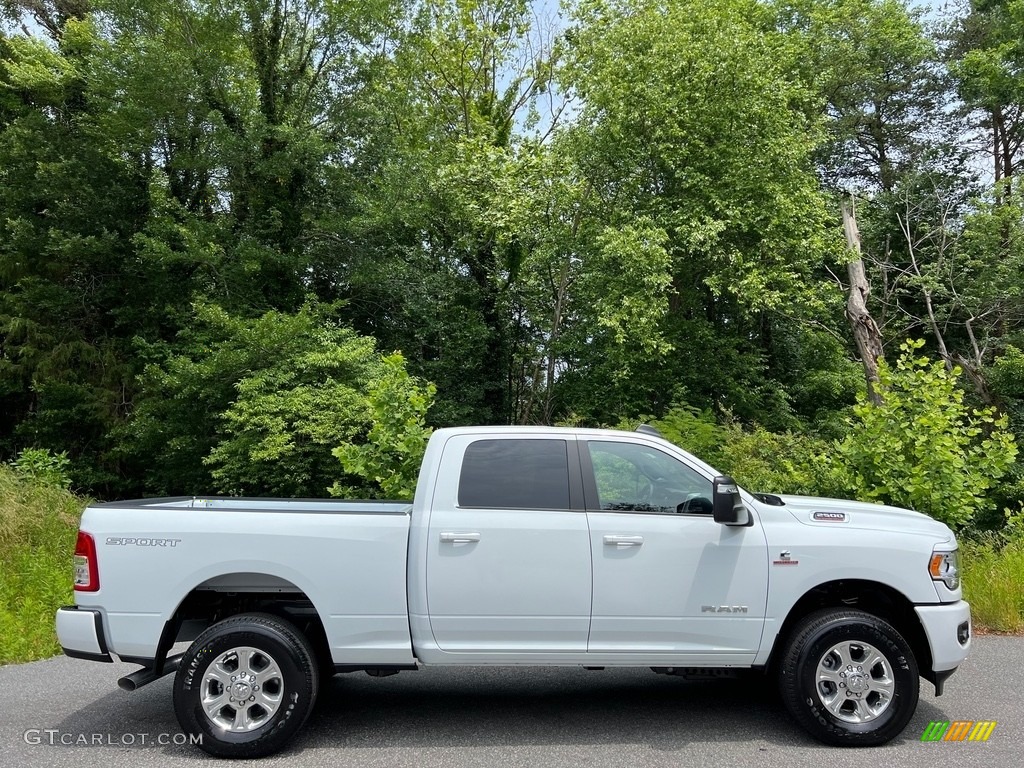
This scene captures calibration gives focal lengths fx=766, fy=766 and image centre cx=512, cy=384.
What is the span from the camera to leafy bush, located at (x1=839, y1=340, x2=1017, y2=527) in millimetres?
8711

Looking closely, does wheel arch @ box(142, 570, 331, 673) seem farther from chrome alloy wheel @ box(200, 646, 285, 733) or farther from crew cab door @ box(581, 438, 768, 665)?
crew cab door @ box(581, 438, 768, 665)

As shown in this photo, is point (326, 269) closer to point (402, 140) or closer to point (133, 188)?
point (402, 140)

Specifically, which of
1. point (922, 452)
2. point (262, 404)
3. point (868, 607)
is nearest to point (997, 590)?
point (922, 452)

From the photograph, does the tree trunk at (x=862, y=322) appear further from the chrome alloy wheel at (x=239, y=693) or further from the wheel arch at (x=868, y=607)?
the chrome alloy wheel at (x=239, y=693)

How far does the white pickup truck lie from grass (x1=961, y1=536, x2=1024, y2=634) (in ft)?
11.8

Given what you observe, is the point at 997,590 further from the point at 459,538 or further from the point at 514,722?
the point at 459,538

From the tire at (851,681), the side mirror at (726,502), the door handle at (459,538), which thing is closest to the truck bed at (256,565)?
the door handle at (459,538)

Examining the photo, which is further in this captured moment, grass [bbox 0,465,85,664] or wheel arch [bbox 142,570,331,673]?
grass [bbox 0,465,85,664]

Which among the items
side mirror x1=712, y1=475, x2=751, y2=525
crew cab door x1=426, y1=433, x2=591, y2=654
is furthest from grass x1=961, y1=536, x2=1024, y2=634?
crew cab door x1=426, y1=433, x2=591, y2=654

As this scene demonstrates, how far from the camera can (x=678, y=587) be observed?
191 inches

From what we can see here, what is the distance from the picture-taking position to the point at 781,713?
5.37 m

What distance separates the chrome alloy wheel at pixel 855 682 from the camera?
15.6 feet

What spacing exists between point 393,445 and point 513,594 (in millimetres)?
5393

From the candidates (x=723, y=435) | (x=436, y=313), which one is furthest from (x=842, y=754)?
(x=436, y=313)
